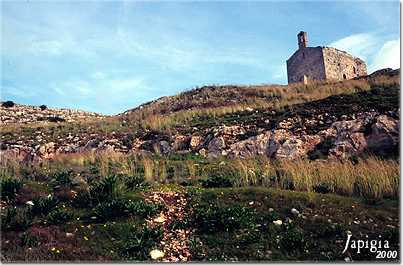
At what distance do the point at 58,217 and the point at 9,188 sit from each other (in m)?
1.93

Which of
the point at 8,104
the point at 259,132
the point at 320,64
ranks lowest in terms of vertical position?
the point at 259,132

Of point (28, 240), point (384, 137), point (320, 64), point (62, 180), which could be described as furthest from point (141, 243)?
point (320, 64)

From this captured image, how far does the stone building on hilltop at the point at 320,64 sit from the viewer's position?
38750 mm

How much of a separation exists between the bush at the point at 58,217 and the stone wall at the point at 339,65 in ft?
109

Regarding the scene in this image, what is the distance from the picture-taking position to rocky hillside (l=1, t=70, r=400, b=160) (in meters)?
14.8

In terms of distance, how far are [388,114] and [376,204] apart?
749 centimetres

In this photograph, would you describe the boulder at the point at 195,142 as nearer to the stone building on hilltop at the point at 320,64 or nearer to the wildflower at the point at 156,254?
the wildflower at the point at 156,254

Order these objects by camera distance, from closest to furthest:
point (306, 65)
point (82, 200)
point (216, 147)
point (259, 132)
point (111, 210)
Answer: point (111, 210)
point (82, 200)
point (216, 147)
point (259, 132)
point (306, 65)

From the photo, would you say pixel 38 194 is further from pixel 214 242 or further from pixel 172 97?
pixel 172 97

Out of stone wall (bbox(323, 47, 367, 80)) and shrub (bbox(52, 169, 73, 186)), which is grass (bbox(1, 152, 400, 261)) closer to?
shrub (bbox(52, 169, 73, 186))

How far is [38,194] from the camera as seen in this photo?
9.77 m

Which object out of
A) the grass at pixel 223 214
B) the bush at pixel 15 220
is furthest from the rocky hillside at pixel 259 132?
the bush at pixel 15 220

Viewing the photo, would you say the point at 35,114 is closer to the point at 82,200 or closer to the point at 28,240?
the point at 82,200

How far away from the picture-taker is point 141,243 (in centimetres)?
732
